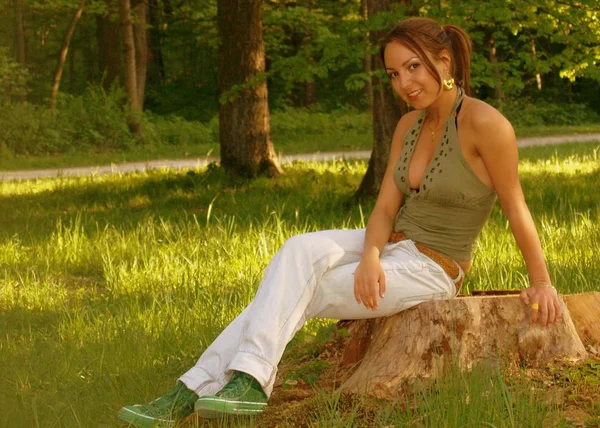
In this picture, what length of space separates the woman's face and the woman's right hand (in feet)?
2.21

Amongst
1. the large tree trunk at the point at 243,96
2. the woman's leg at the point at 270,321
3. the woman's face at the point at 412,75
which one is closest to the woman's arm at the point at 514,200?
the woman's face at the point at 412,75

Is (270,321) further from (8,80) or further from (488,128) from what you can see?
(8,80)

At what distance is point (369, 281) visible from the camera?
3.68m

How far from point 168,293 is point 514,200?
8.88 ft

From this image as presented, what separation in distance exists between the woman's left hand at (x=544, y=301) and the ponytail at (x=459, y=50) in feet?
2.93

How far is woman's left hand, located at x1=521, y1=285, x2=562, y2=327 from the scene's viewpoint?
12.0 ft

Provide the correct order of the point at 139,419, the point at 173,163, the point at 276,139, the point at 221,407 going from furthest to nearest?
the point at 276,139 → the point at 173,163 → the point at 139,419 → the point at 221,407

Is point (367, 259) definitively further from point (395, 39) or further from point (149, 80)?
point (149, 80)

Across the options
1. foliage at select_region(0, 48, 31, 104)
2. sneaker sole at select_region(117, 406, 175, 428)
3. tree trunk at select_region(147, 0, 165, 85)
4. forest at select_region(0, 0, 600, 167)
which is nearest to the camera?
sneaker sole at select_region(117, 406, 175, 428)

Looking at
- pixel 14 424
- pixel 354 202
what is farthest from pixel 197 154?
pixel 14 424

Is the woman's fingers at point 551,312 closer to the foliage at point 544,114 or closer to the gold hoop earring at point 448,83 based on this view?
the gold hoop earring at point 448,83

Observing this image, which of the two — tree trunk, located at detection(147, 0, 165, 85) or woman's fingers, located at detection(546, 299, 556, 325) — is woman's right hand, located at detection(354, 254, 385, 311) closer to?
woman's fingers, located at detection(546, 299, 556, 325)

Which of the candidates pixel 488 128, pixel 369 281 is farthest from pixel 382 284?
pixel 488 128

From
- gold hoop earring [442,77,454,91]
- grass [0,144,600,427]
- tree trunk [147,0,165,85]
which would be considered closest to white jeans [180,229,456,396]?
grass [0,144,600,427]
